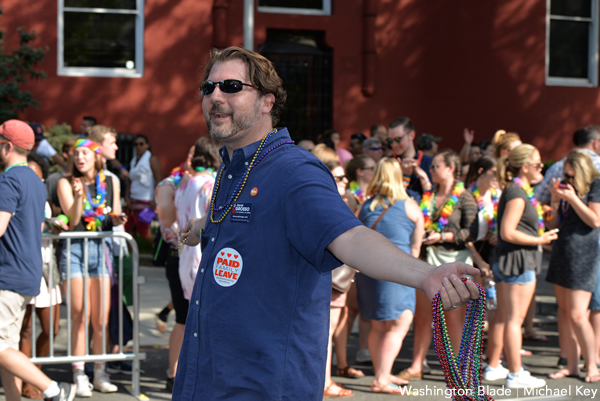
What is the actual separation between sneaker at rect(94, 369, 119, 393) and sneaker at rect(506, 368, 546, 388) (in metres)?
A: 3.43

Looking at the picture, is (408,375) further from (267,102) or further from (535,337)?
(267,102)

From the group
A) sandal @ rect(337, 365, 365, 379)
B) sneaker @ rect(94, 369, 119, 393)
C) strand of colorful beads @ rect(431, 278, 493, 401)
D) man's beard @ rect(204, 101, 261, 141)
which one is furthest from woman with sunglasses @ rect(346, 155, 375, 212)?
strand of colorful beads @ rect(431, 278, 493, 401)

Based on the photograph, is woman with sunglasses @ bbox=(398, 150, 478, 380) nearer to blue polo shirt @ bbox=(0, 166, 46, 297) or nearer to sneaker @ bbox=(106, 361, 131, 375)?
sneaker @ bbox=(106, 361, 131, 375)

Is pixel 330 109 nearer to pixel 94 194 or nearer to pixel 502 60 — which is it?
pixel 502 60

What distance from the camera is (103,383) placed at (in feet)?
19.1

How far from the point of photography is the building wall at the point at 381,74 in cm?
1306

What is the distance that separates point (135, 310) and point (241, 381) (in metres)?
3.63

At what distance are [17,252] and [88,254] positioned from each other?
105 cm

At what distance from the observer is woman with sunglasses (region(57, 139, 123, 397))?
5.80 meters

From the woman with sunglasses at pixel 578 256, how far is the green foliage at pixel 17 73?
353 inches

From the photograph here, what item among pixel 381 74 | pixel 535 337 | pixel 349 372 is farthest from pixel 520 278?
pixel 381 74

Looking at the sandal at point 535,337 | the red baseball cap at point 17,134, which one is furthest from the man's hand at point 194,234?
the sandal at point 535,337

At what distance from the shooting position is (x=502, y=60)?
13.4 m

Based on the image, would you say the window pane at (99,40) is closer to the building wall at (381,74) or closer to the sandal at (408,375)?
the building wall at (381,74)
